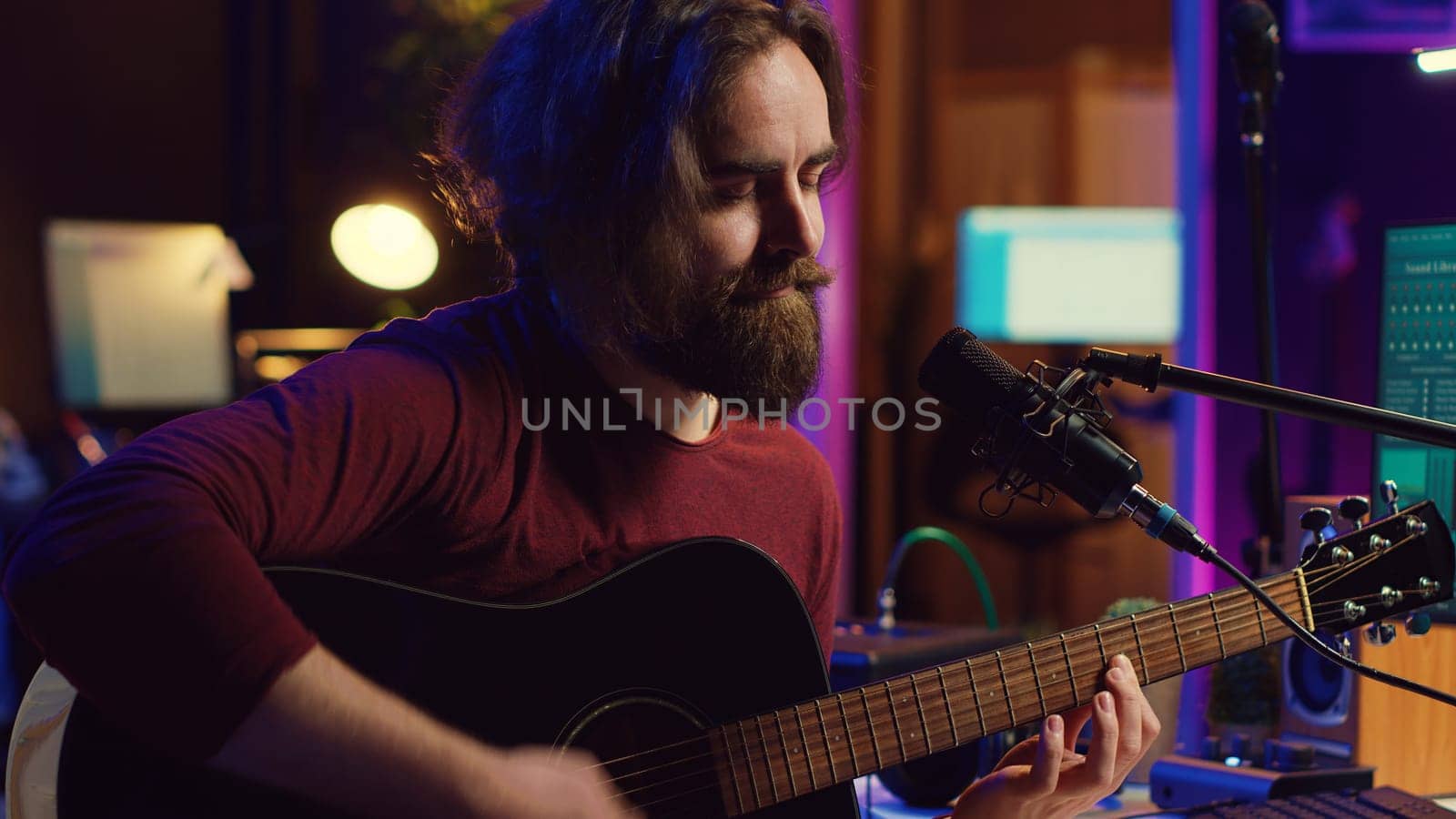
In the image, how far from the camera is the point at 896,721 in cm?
125

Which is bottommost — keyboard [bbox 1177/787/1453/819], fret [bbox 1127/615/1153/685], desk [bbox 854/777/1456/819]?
desk [bbox 854/777/1456/819]

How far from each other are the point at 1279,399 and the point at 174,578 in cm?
97

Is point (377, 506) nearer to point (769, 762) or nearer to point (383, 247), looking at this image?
point (769, 762)

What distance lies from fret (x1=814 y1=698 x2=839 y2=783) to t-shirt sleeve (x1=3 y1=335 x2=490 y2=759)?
514mm

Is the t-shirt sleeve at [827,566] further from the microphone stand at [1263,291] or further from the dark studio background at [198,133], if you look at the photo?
the dark studio background at [198,133]

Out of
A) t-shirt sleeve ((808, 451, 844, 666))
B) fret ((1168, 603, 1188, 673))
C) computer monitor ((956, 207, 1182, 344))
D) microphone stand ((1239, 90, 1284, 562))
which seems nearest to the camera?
fret ((1168, 603, 1188, 673))

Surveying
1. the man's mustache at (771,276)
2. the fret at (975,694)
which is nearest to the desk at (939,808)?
the fret at (975,694)

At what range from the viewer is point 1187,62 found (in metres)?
2.25

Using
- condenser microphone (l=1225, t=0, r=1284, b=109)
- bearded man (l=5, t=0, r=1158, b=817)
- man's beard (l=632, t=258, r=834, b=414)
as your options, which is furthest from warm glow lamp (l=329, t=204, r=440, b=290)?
condenser microphone (l=1225, t=0, r=1284, b=109)

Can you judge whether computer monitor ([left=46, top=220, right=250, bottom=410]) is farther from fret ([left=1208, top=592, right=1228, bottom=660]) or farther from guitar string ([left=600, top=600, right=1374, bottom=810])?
fret ([left=1208, top=592, right=1228, bottom=660])

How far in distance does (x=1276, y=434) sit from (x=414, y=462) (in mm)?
1209

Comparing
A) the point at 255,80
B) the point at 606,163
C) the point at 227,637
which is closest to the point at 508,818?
the point at 227,637

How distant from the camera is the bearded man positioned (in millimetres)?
947

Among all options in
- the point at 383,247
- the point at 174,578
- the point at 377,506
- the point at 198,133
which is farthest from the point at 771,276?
the point at 198,133
